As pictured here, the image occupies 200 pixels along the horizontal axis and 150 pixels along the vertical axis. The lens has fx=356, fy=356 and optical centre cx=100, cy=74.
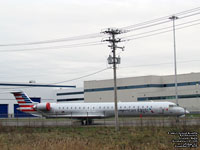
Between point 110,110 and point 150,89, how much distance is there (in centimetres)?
3482

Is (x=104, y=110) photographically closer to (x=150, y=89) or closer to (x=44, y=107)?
(x=44, y=107)

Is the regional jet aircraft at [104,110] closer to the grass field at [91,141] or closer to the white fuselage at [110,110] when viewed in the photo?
the white fuselage at [110,110]

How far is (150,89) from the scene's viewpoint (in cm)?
7712

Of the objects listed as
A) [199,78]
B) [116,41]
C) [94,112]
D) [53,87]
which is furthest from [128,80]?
[116,41]

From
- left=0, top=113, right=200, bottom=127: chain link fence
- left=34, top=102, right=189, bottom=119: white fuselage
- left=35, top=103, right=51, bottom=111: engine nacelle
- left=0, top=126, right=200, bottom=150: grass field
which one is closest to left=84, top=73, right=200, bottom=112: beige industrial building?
left=0, top=113, right=200, bottom=127: chain link fence

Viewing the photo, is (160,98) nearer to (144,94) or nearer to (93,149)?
(144,94)

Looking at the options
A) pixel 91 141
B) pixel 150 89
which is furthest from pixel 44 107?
pixel 150 89

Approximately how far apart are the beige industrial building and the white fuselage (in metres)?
25.0

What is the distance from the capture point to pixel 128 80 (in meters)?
80.3

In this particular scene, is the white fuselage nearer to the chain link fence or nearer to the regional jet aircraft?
the regional jet aircraft

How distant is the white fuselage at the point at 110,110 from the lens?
Answer: 4284 centimetres

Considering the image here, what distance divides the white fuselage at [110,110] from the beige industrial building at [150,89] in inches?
985

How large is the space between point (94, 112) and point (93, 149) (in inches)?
1113

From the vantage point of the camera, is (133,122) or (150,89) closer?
(133,122)
